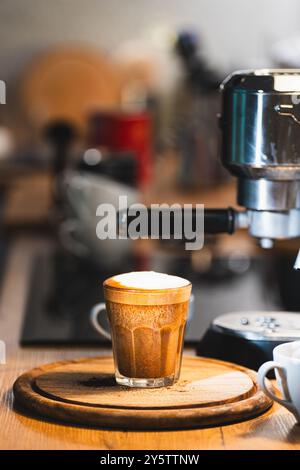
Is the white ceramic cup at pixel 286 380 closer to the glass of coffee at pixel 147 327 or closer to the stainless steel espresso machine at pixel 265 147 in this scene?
the glass of coffee at pixel 147 327

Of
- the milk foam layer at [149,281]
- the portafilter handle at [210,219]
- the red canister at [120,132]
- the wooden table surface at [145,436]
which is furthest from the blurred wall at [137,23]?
the wooden table surface at [145,436]

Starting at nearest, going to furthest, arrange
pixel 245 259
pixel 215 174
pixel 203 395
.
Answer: pixel 203 395, pixel 245 259, pixel 215 174

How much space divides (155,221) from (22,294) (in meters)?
0.58

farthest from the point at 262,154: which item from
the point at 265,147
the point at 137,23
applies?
the point at 137,23

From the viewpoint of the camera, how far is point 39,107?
4594 mm

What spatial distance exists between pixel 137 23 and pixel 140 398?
3.95 meters

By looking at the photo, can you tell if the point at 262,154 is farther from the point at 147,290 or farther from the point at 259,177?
the point at 147,290

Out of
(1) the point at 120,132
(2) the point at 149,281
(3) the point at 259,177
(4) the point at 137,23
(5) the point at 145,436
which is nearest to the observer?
(5) the point at 145,436

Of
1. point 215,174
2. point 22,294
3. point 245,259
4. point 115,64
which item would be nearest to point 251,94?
point 22,294

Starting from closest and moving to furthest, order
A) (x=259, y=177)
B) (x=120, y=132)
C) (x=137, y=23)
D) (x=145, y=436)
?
(x=145, y=436)
(x=259, y=177)
(x=120, y=132)
(x=137, y=23)

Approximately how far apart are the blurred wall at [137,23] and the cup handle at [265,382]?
385 cm

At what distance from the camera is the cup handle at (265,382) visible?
88 cm

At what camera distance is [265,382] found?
89cm

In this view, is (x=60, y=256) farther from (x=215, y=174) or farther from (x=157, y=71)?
(x=157, y=71)
